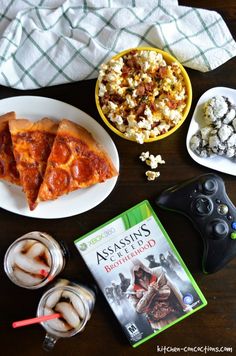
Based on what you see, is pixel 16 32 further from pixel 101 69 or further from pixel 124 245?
pixel 124 245

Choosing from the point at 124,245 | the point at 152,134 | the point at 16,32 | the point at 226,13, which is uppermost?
the point at 16,32

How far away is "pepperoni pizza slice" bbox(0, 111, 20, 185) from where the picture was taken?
1161 millimetres

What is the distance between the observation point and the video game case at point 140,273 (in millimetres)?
1174

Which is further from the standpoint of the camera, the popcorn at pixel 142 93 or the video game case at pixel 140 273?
the video game case at pixel 140 273

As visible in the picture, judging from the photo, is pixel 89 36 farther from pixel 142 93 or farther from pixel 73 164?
pixel 73 164

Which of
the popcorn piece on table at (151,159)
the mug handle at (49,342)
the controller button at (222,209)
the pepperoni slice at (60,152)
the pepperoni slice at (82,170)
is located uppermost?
the pepperoni slice at (60,152)

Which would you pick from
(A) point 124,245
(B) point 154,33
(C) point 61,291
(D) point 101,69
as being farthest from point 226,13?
(C) point 61,291

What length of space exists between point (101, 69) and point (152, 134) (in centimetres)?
20

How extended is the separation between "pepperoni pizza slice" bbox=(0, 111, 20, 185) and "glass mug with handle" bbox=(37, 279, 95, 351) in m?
0.31

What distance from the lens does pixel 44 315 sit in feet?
3.52

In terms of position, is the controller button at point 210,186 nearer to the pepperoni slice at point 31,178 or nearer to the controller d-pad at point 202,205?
the controller d-pad at point 202,205

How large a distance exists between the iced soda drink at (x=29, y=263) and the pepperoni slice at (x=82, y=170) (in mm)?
189

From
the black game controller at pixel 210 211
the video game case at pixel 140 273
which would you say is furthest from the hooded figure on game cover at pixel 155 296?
the black game controller at pixel 210 211

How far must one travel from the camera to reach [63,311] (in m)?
1.08
